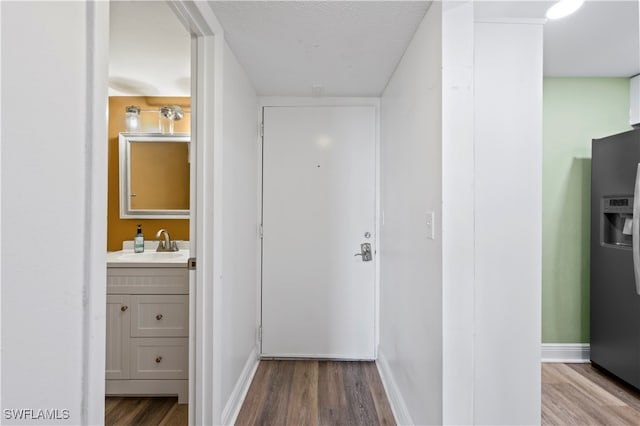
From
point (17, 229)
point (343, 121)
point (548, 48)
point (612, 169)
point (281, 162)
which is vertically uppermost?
point (548, 48)

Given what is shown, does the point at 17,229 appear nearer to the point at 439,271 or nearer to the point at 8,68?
the point at 8,68

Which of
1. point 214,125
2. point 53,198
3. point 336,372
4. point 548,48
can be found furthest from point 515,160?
point 336,372

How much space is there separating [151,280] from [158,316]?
244 millimetres

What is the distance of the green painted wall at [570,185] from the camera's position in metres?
1.65

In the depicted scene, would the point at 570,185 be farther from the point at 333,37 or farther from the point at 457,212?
the point at 333,37

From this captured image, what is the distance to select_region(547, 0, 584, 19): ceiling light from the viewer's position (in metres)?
1.43

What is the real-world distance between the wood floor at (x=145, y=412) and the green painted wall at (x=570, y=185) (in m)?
2.37

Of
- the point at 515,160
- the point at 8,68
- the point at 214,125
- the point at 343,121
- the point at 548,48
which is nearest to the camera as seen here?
the point at 8,68

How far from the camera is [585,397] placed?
1.83m

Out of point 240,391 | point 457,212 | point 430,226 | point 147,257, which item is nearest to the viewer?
point 457,212

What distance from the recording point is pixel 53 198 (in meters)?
0.67

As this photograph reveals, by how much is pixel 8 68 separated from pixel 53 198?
0.83 ft

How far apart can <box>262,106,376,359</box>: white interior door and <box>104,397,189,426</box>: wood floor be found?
2.73ft

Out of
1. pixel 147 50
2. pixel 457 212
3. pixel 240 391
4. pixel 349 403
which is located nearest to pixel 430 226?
pixel 457 212
